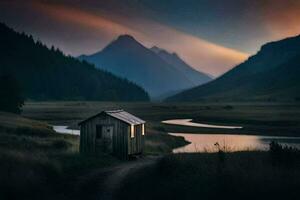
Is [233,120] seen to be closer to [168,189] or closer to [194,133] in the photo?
[194,133]

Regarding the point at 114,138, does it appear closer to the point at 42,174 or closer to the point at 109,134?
the point at 109,134

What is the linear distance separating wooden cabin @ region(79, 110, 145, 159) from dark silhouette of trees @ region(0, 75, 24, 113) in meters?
58.9

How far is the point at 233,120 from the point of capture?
11775cm

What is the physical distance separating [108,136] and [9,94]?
6569 cm

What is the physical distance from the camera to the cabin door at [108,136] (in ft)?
138

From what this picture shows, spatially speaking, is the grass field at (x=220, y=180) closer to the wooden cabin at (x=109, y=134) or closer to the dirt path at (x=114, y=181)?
the dirt path at (x=114, y=181)

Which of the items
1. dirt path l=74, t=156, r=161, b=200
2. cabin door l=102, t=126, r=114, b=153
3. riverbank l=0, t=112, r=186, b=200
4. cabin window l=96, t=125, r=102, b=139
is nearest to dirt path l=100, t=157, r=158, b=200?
dirt path l=74, t=156, r=161, b=200

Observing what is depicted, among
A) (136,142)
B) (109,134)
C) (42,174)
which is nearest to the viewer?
(42,174)

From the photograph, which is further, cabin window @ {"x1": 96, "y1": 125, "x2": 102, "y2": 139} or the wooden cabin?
cabin window @ {"x1": 96, "y1": 125, "x2": 102, "y2": 139}

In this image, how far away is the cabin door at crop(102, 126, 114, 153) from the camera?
42.1 metres

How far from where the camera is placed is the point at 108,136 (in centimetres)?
4238

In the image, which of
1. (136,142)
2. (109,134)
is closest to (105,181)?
(109,134)

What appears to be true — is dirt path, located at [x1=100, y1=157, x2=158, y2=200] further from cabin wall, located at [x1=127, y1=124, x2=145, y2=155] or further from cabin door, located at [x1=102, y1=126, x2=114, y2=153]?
cabin wall, located at [x1=127, y1=124, x2=145, y2=155]

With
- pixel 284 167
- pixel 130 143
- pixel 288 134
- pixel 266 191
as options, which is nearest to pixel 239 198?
pixel 266 191
